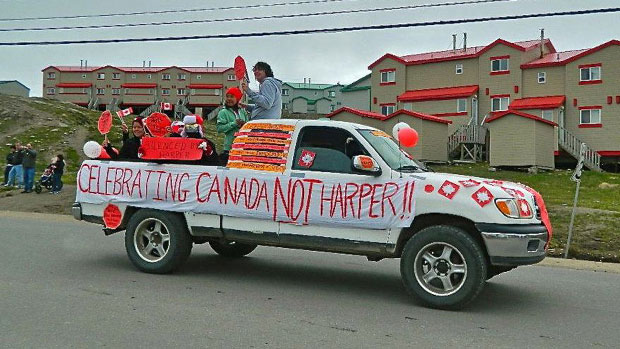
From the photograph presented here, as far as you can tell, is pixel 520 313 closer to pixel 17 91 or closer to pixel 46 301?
pixel 46 301

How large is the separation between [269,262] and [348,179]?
2926 millimetres

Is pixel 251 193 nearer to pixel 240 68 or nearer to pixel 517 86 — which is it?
pixel 240 68

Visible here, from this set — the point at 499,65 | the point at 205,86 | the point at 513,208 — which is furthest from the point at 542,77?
the point at 205,86

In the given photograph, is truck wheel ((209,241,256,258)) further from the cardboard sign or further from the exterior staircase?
the exterior staircase

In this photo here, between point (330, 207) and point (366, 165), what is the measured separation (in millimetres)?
626

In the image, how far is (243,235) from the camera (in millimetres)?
7605

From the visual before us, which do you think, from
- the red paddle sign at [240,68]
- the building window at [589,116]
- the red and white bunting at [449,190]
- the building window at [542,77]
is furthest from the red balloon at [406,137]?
the building window at [542,77]

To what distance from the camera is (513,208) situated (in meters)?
6.45

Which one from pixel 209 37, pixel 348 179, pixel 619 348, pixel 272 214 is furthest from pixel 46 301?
pixel 209 37

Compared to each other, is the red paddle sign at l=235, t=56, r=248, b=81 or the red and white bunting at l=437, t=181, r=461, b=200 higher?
the red paddle sign at l=235, t=56, r=248, b=81

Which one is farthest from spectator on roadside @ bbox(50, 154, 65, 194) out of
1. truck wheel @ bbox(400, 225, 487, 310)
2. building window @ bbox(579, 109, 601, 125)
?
building window @ bbox(579, 109, 601, 125)

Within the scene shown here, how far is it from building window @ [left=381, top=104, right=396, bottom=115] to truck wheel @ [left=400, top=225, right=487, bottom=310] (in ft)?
129

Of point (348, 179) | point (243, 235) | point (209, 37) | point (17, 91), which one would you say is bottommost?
point (243, 235)

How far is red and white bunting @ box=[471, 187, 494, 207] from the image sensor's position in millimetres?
6430
